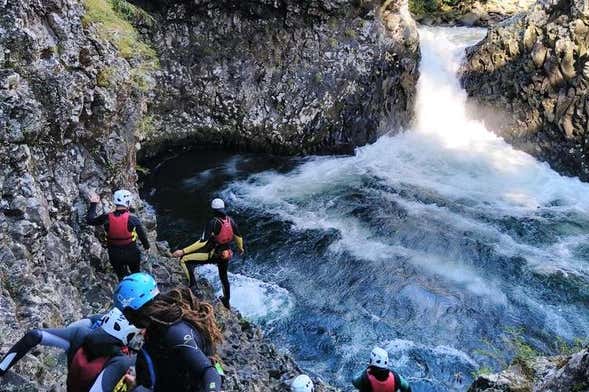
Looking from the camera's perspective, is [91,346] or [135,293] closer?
[135,293]

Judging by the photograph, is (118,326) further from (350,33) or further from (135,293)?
(350,33)

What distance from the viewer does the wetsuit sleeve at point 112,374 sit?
3769mm

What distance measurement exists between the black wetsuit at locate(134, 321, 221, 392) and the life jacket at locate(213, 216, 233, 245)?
5.31 m

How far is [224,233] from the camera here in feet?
29.6

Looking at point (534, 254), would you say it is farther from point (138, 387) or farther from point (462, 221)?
point (138, 387)

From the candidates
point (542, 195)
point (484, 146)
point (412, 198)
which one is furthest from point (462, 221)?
point (484, 146)

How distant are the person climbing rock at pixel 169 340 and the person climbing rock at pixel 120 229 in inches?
160

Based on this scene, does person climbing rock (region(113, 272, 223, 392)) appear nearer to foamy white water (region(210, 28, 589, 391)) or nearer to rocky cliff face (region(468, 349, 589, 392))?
rocky cliff face (region(468, 349, 589, 392))

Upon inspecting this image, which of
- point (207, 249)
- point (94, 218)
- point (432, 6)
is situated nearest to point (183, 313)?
point (94, 218)

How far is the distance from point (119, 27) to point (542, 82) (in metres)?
14.6

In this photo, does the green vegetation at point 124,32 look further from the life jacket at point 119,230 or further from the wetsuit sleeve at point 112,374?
the wetsuit sleeve at point 112,374

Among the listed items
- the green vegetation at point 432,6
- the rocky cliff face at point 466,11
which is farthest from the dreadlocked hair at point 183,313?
the green vegetation at point 432,6

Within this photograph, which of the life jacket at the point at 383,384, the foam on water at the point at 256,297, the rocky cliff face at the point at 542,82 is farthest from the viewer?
the rocky cliff face at the point at 542,82

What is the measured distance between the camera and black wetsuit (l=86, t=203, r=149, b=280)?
7.67 meters
